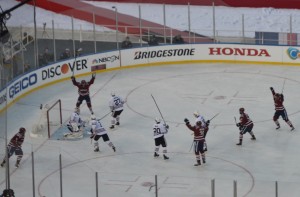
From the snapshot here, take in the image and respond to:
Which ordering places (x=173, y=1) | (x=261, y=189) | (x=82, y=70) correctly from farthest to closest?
1. (x=173, y=1)
2. (x=82, y=70)
3. (x=261, y=189)

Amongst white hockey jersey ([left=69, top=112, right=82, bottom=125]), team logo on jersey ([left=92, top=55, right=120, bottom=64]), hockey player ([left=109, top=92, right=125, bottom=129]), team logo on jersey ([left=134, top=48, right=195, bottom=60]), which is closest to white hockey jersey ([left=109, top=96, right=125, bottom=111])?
hockey player ([left=109, top=92, right=125, bottom=129])

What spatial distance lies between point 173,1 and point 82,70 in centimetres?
946

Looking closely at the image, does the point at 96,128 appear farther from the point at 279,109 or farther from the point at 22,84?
the point at 22,84

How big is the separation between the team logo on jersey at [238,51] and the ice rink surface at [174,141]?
1.38 feet

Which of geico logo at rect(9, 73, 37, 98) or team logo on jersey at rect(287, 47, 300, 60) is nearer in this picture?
geico logo at rect(9, 73, 37, 98)

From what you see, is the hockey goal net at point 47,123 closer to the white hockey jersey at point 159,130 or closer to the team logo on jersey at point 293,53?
the white hockey jersey at point 159,130

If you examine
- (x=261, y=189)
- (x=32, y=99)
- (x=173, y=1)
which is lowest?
(x=261, y=189)

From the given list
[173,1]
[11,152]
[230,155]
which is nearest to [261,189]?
[230,155]

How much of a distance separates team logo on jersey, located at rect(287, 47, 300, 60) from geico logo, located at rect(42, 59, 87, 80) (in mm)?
6469

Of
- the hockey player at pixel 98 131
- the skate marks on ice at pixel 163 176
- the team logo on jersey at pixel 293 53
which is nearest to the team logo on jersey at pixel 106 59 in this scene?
the team logo on jersey at pixel 293 53

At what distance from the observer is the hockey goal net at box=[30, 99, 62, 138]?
2416cm

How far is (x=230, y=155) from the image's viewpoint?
22422mm

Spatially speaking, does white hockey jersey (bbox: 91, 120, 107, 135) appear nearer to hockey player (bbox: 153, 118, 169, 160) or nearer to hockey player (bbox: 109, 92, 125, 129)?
hockey player (bbox: 153, 118, 169, 160)

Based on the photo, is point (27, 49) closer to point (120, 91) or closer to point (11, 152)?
point (120, 91)
